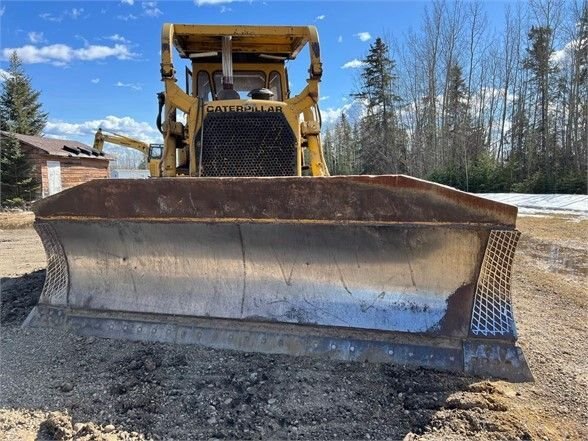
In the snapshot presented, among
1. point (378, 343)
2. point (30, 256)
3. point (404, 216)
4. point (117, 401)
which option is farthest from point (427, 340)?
point (30, 256)

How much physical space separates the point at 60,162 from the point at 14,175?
3.03m

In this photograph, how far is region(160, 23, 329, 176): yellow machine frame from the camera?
4031mm

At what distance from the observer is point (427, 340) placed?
2482 mm

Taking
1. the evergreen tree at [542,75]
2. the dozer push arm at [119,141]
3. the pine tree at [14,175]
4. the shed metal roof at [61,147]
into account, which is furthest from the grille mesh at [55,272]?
the evergreen tree at [542,75]

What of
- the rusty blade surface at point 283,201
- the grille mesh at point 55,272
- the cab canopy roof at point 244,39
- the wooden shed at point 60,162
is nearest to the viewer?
the rusty blade surface at point 283,201

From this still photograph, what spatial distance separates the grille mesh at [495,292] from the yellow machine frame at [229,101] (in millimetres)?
1906

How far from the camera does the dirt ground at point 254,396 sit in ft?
6.50

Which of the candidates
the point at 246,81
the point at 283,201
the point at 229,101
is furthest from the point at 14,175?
the point at 283,201

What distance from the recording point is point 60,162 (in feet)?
76.7

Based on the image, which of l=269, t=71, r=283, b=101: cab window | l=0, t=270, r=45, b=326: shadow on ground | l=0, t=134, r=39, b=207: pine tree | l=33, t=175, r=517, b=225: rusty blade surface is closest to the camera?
l=33, t=175, r=517, b=225: rusty blade surface

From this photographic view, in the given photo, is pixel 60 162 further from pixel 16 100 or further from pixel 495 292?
pixel 495 292

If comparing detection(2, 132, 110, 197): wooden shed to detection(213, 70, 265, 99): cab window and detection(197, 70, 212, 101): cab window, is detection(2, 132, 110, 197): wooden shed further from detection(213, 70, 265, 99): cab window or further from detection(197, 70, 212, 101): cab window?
detection(213, 70, 265, 99): cab window

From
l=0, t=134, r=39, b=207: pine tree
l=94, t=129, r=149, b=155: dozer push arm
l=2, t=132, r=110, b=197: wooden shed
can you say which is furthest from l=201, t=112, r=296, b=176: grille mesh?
l=0, t=134, r=39, b=207: pine tree

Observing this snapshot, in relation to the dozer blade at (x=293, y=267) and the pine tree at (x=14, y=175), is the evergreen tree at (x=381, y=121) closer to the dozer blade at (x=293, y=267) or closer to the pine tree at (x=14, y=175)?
the pine tree at (x=14, y=175)
